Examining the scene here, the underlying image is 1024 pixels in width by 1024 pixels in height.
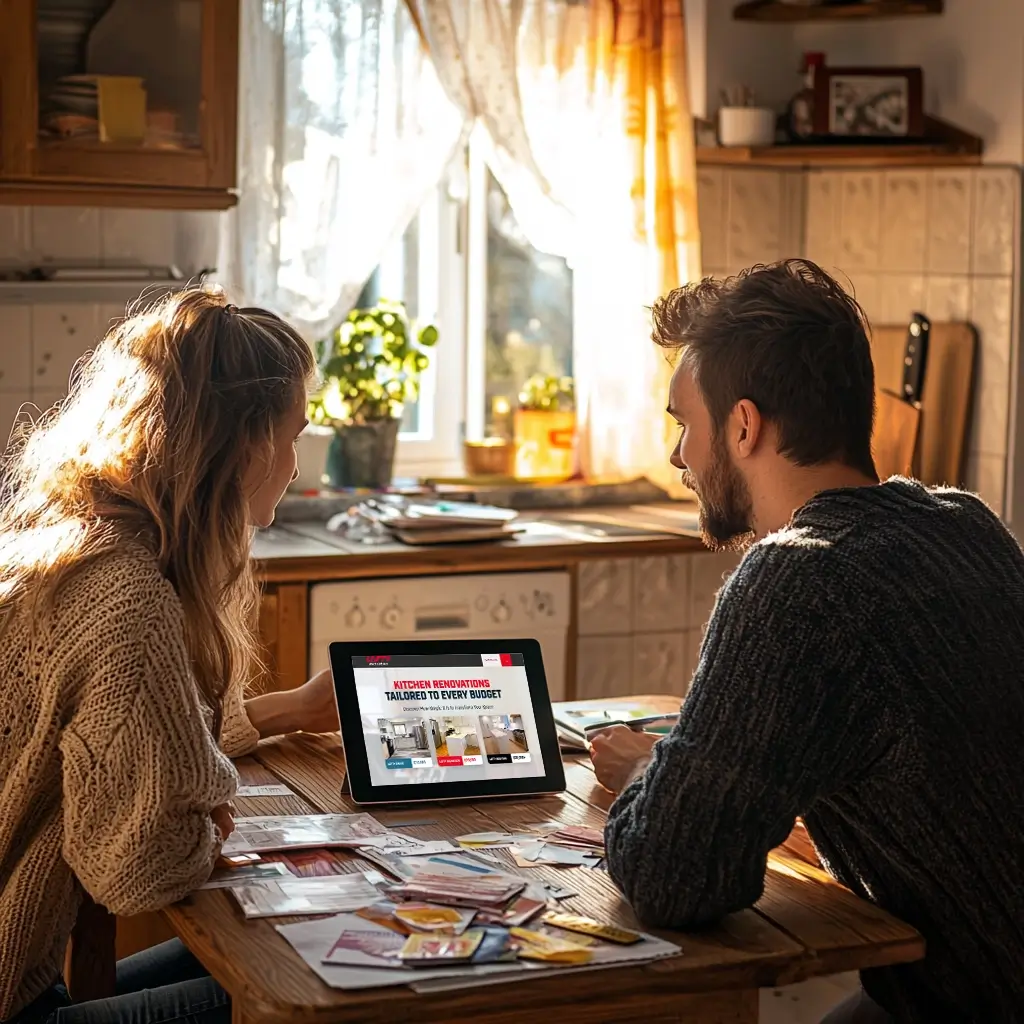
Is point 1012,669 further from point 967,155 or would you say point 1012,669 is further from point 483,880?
point 967,155

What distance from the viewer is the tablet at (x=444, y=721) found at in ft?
6.63

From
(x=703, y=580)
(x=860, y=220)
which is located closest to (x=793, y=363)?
(x=703, y=580)

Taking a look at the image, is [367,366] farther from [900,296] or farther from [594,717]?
[594,717]

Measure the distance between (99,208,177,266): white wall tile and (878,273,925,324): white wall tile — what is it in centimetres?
182

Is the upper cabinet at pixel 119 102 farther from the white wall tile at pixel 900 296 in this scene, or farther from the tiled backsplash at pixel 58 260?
the white wall tile at pixel 900 296

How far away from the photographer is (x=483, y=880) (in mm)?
1720

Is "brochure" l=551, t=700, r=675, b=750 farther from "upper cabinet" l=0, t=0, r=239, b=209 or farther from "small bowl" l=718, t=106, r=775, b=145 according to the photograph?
"small bowl" l=718, t=106, r=775, b=145

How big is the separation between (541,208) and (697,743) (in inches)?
106

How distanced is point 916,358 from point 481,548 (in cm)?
125

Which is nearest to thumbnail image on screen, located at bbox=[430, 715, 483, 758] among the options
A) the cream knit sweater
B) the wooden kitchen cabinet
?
the cream knit sweater

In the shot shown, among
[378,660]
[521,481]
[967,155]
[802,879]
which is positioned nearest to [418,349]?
[521,481]

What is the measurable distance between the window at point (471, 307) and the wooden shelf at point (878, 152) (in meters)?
0.57

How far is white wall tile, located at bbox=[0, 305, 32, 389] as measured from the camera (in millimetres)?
3707

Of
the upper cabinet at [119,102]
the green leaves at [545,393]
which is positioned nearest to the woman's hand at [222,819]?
the upper cabinet at [119,102]
